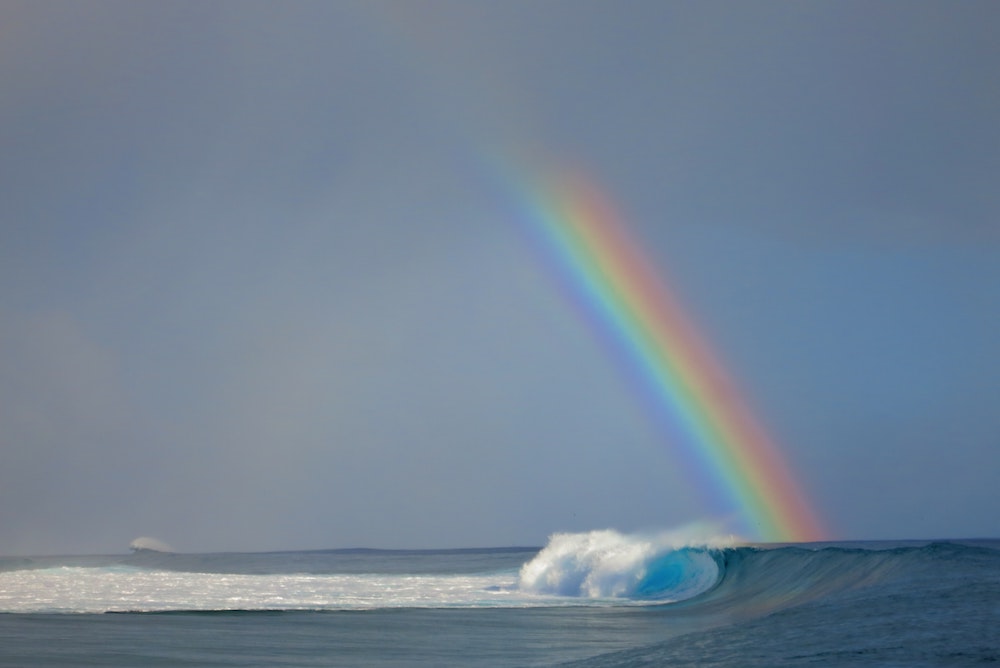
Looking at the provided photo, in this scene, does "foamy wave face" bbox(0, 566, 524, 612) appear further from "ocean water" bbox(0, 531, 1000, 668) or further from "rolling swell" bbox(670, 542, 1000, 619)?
"rolling swell" bbox(670, 542, 1000, 619)

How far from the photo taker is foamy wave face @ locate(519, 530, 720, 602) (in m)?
39.2

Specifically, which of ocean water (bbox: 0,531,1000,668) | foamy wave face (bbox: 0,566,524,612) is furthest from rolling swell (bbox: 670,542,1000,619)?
foamy wave face (bbox: 0,566,524,612)

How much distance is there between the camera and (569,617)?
2606 centimetres

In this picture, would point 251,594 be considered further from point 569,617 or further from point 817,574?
point 817,574

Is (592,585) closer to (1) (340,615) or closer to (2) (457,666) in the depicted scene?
(1) (340,615)

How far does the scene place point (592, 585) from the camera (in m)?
40.7

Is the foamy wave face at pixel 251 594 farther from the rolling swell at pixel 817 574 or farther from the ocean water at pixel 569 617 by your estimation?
the rolling swell at pixel 817 574

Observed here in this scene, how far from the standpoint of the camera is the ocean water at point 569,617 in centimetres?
1556

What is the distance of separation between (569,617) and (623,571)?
16163mm

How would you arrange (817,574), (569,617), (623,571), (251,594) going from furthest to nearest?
1. (623,571)
2. (251,594)
3. (817,574)
4. (569,617)

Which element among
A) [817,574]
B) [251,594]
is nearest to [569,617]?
[817,574]

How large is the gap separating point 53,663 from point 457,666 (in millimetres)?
6231

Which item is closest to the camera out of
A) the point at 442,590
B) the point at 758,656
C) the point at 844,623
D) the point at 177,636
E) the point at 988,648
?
the point at 988,648

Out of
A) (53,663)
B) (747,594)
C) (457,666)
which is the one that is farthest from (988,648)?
(747,594)
